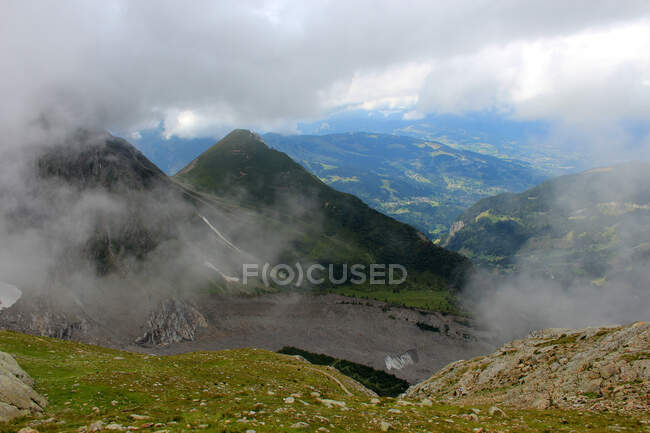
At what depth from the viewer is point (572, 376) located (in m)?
36.2

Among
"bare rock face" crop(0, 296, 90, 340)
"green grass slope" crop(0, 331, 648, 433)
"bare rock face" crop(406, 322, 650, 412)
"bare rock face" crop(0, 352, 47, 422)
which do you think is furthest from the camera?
"bare rock face" crop(0, 296, 90, 340)

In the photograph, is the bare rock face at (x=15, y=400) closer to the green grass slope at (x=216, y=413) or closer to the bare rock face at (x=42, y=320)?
the green grass slope at (x=216, y=413)

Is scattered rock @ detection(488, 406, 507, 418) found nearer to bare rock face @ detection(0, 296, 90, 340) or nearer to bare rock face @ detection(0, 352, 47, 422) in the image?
bare rock face @ detection(0, 352, 47, 422)

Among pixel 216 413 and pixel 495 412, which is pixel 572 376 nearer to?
pixel 495 412

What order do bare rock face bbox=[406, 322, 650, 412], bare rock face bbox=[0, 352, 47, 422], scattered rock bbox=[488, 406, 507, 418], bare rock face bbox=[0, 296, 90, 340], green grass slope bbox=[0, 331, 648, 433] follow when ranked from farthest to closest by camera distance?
bare rock face bbox=[0, 296, 90, 340] < bare rock face bbox=[406, 322, 650, 412] < scattered rock bbox=[488, 406, 507, 418] < green grass slope bbox=[0, 331, 648, 433] < bare rock face bbox=[0, 352, 47, 422]

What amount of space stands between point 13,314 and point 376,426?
214579 mm

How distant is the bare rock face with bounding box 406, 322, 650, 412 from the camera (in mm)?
30312

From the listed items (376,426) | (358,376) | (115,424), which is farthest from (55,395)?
(358,376)

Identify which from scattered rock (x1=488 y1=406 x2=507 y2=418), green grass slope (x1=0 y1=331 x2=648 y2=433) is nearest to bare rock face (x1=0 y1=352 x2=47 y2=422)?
green grass slope (x1=0 y1=331 x2=648 y2=433)

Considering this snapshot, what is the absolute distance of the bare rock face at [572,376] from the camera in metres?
30.3

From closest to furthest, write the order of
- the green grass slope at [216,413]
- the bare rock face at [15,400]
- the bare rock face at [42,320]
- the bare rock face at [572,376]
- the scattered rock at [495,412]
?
1. the bare rock face at [15,400]
2. the green grass slope at [216,413]
3. the scattered rock at [495,412]
4. the bare rock face at [572,376]
5. the bare rock face at [42,320]

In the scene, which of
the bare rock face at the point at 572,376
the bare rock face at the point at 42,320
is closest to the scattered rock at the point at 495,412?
the bare rock face at the point at 572,376

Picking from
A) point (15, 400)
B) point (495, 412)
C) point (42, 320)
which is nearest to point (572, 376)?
point (495, 412)

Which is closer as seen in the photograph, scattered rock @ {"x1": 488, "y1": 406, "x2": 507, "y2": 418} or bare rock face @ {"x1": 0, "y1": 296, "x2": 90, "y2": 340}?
scattered rock @ {"x1": 488, "y1": 406, "x2": 507, "y2": 418}
